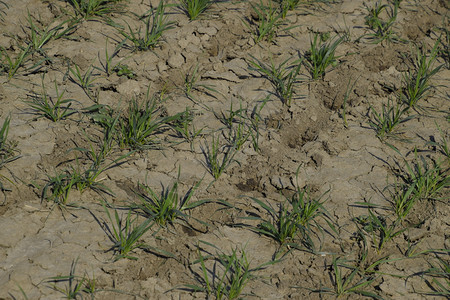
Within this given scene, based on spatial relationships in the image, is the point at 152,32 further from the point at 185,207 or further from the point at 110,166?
the point at 185,207

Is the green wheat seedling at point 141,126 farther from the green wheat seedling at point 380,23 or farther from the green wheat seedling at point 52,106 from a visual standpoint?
the green wheat seedling at point 380,23

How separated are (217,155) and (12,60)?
1.37m

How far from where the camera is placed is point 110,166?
2.77 metres

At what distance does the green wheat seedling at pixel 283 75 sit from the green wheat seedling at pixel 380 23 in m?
0.64

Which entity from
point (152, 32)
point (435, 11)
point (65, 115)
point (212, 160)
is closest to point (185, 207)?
point (212, 160)

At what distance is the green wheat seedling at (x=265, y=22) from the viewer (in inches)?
137

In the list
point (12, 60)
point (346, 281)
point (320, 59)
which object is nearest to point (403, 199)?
point (346, 281)

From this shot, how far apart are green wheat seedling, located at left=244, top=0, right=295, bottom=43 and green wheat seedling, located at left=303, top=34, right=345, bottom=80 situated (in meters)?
0.27

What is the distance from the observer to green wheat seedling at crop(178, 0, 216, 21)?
3516mm

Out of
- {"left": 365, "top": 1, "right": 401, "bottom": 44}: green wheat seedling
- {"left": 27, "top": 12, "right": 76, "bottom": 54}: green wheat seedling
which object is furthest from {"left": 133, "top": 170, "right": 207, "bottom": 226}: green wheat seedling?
{"left": 365, "top": 1, "right": 401, "bottom": 44}: green wheat seedling

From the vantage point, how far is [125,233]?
2.40 meters

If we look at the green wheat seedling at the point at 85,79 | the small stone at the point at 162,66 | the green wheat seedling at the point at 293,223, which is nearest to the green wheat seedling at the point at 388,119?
the green wheat seedling at the point at 293,223

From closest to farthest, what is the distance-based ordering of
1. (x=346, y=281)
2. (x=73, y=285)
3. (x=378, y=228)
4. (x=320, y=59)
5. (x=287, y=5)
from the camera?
(x=73, y=285) → (x=346, y=281) → (x=378, y=228) → (x=320, y=59) → (x=287, y=5)

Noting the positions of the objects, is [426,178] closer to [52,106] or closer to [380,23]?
[380,23]
